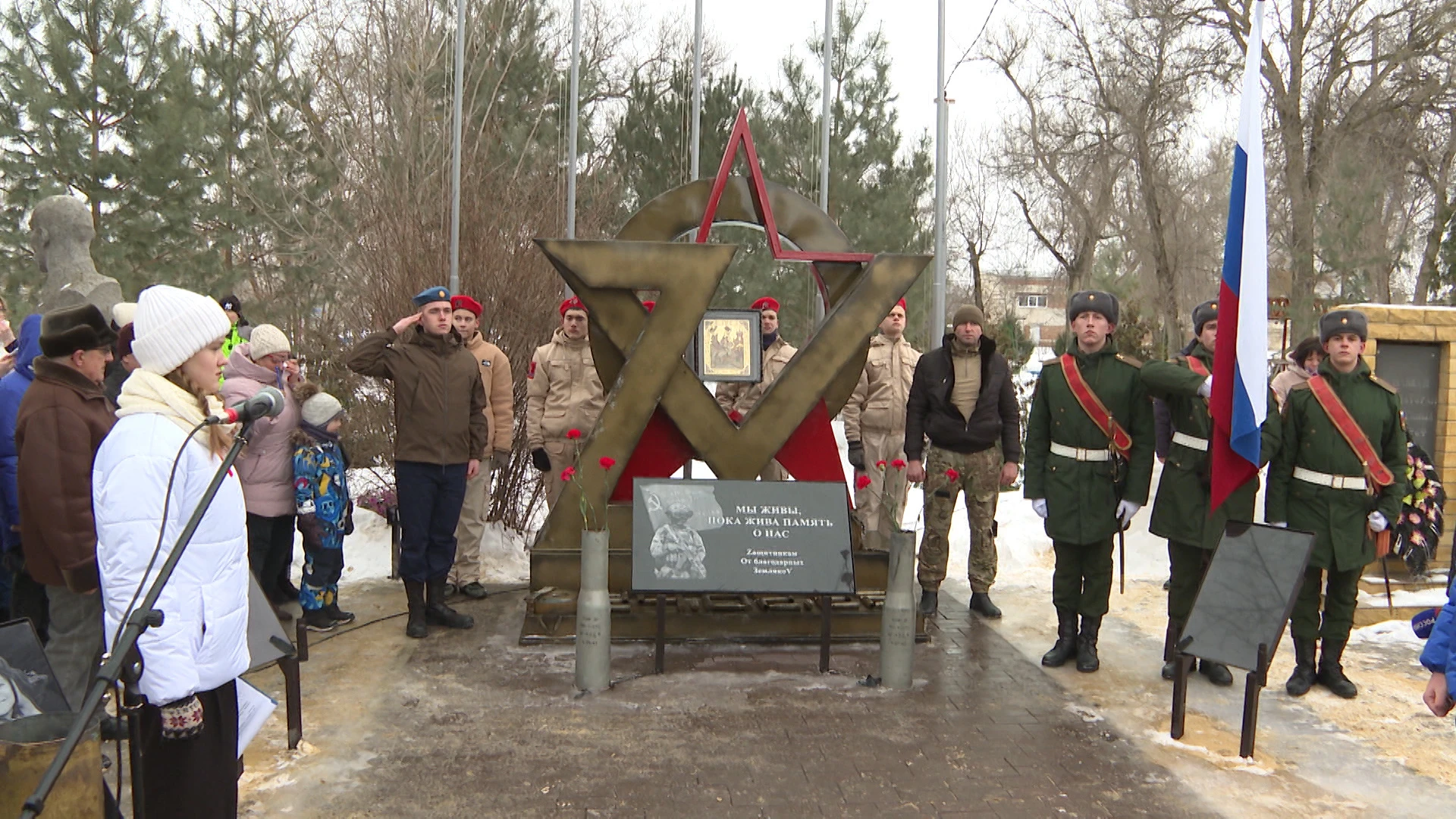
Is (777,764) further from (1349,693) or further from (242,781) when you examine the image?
(1349,693)

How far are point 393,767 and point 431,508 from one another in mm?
2189

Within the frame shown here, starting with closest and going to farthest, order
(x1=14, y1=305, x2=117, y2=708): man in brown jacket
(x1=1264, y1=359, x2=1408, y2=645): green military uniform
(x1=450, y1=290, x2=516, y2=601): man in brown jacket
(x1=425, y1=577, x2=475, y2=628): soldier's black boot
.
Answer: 1. (x1=14, y1=305, x2=117, y2=708): man in brown jacket
2. (x1=1264, y1=359, x2=1408, y2=645): green military uniform
3. (x1=425, y1=577, x2=475, y2=628): soldier's black boot
4. (x1=450, y1=290, x2=516, y2=601): man in brown jacket

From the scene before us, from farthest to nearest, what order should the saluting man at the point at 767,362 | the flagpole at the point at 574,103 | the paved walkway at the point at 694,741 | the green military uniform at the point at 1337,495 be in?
the flagpole at the point at 574,103
the saluting man at the point at 767,362
the green military uniform at the point at 1337,495
the paved walkway at the point at 694,741

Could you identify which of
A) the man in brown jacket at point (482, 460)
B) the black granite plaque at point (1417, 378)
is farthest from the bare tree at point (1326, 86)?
the man in brown jacket at point (482, 460)

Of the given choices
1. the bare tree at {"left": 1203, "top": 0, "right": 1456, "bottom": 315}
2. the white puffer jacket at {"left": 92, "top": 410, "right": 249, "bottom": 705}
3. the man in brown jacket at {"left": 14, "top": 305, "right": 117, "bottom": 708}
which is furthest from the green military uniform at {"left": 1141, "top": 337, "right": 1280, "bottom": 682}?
the bare tree at {"left": 1203, "top": 0, "right": 1456, "bottom": 315}

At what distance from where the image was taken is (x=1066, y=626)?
19.8 feet

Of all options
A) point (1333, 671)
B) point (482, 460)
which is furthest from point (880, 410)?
point (1333, 671)

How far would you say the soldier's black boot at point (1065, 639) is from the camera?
5977mm

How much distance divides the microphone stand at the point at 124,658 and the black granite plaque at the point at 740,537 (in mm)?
2936

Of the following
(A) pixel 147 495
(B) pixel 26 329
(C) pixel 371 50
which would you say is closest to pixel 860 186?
(C) pixel 371 50

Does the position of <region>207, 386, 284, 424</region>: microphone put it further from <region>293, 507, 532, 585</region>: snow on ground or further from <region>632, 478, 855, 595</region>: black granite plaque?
<region>293, 507, 532, 585</region>: snow on ground

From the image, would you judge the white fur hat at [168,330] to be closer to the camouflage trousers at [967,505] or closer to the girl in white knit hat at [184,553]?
the girl in white knit hat at [184,553]

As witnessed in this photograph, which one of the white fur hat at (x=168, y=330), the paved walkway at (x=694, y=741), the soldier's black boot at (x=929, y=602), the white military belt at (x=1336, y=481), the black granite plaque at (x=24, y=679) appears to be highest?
the white fur hat at (x=168, y=330)

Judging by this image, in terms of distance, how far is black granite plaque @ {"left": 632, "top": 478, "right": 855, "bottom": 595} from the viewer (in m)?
5.52
